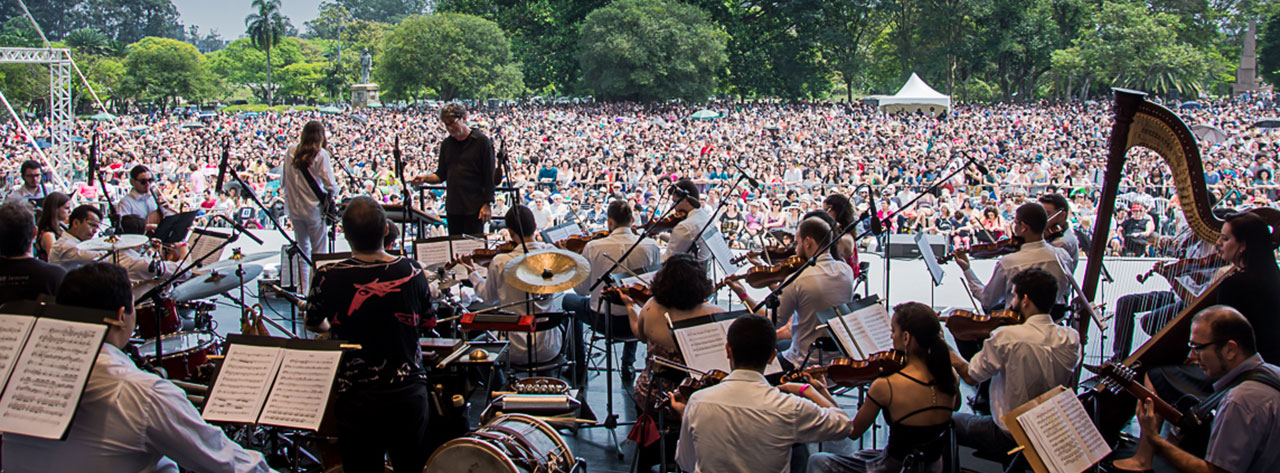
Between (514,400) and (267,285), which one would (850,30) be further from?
(514,400)

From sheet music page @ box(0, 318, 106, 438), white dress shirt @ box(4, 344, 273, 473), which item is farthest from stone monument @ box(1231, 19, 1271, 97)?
sheet music page @ box(0, 318, 106, 438)

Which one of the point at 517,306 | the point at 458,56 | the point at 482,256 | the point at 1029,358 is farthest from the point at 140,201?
the point at 458,56

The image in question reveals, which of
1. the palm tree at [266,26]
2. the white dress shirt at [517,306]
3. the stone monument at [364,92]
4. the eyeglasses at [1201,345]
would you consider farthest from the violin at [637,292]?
the palm tree at [266,26]

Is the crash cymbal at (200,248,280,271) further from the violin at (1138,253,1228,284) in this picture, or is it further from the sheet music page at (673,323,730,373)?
the violin at (1138,253,1228,284)

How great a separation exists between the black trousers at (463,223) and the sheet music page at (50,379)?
3968mm

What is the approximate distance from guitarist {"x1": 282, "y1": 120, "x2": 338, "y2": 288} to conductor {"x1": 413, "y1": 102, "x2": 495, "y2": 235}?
0.63 meters

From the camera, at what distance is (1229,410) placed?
2.97 meters

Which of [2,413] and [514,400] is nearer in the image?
[2,413]

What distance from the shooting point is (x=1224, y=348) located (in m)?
3.14

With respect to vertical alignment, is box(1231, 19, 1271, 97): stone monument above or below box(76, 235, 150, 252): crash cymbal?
above

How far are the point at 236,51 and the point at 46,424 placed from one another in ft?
206

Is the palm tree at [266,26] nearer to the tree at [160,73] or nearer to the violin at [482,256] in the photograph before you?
the tree at [160,73]

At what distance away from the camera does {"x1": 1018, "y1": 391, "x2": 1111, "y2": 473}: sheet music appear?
2.83m

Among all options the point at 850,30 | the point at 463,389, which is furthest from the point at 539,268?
the point at 850,30
